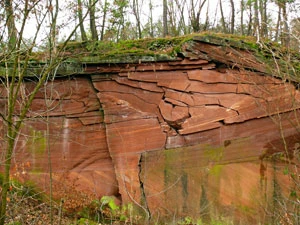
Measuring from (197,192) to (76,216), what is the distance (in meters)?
2.32

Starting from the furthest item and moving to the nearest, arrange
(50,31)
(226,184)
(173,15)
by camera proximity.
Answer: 1. (173,15)
2. (226,184)
3. (50,31)

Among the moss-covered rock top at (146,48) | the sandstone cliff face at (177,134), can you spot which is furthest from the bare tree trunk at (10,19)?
the sandstone cliff face at (177,134)

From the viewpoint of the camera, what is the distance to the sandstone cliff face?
656 centimetres

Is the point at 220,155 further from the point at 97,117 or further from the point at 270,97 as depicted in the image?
the point at 97,117

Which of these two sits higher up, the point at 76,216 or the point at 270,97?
the point at 270,97

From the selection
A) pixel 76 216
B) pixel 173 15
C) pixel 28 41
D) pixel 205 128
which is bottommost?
pixel 76 216

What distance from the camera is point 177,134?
6664mm

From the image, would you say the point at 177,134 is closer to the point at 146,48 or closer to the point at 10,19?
the point at 146,48

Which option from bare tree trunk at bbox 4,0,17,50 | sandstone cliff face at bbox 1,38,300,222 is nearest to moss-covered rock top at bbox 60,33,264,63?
sandstone cliff face at bbox 1,38,300,222

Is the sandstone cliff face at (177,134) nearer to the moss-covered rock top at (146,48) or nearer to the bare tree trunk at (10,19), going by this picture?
the moss-covered rock top at (146,48)

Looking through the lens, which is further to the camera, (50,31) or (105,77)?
(105,77)

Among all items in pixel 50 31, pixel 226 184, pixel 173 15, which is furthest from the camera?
pixel 173 15

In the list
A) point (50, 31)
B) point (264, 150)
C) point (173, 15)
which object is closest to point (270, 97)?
point (264, 150)

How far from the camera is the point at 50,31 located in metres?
5.07
